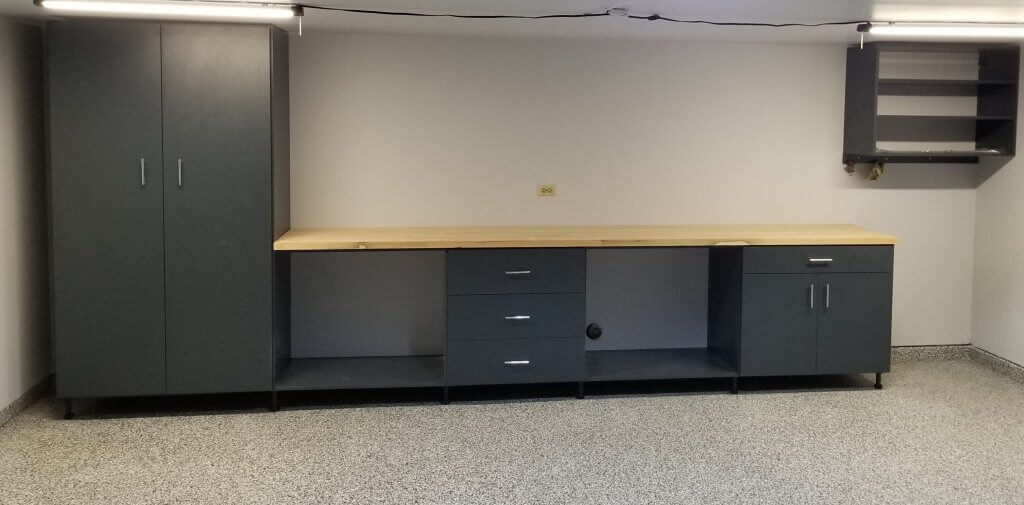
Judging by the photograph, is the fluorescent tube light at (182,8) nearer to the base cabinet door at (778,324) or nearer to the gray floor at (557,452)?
the gray floor at (557,452)

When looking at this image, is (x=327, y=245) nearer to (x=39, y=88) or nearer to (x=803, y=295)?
(x=39, y=88)

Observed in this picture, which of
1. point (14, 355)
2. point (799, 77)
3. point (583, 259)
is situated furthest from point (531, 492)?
point (799, 77)

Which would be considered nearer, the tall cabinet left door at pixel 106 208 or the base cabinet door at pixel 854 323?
the tall cabinet left door at pixel 106 208

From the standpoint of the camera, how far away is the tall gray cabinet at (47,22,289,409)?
14.6ft

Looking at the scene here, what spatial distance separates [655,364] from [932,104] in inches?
86.8

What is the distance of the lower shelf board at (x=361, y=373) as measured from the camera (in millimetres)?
4816

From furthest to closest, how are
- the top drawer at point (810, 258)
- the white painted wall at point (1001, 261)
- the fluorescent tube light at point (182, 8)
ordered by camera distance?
the white painted wall at point (1001, 261), the top drawer at point (810, 258), the fluorescent tube light at point (182, 8)

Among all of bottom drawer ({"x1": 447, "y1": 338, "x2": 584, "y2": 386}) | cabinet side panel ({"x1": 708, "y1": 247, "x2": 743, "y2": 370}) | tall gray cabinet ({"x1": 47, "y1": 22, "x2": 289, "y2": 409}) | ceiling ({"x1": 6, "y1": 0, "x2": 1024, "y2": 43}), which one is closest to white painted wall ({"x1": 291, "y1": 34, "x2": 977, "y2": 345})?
ceiling ({"x1": 6, "y1": 0, "x2": 1024, "y2": 43})

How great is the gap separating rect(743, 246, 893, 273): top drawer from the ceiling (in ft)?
3.63

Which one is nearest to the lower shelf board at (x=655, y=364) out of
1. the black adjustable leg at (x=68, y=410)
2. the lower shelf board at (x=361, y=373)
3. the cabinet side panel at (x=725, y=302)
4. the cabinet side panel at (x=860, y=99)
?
the cabinet side panel at (x=725, y=302)

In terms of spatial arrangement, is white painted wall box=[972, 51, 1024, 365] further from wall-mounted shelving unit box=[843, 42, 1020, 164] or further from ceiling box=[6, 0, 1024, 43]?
ceiling box=[6, 0, 1024, 43]

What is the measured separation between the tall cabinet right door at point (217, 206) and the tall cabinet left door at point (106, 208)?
0.07 m

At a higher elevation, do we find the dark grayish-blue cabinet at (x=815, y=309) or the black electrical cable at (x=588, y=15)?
the black electrical cable at (x=588, y=15)

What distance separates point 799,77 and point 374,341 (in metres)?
2.80
